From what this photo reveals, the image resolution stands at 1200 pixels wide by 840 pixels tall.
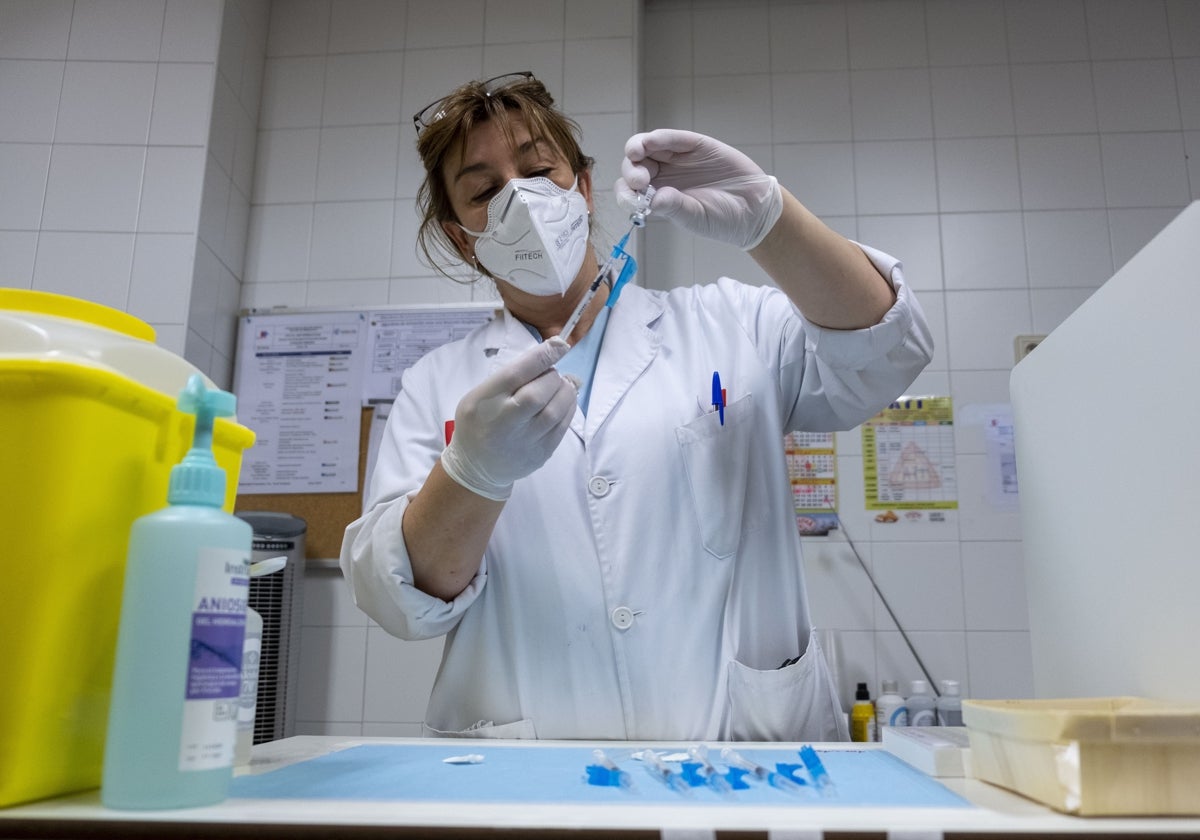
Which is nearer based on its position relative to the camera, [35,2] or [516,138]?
[516,138]

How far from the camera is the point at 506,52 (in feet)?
7.80

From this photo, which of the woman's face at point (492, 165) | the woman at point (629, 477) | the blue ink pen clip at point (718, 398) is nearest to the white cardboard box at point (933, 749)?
the woman at point (629, 477)

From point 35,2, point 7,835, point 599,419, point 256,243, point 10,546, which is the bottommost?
point 7,835

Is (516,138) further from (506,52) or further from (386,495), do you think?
(506,52)

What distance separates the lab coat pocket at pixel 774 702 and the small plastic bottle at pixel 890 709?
4.05 feet

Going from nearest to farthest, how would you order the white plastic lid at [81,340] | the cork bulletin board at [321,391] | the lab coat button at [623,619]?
the white plastic lid at [81,340], the lab coat button at [623,619], the cork bulletin board at [321,391]

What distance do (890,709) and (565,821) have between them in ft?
6.00

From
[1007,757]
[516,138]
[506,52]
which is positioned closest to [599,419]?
[516,138]

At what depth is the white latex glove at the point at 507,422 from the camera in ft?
2.87

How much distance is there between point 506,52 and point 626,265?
154cm

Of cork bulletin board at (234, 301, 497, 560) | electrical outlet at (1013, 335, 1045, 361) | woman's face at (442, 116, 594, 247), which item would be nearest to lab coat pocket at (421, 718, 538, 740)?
woman's face at (442, 116, 594, 247)

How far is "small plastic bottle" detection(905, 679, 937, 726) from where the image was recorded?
206 centimetres

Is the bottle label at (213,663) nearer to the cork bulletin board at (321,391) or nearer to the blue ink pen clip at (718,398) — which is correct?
the blue ink pen clip at (718,398)

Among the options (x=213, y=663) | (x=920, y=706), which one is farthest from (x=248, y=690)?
A: (x=920, y=706)
